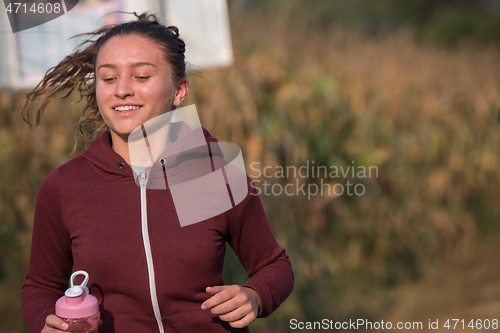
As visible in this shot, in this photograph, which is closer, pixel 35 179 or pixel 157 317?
pixel 157 317

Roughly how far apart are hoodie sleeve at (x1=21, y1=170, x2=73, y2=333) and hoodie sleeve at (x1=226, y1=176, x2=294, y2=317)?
0.42 metres

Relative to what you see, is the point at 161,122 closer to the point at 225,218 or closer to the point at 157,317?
the point at 225,218

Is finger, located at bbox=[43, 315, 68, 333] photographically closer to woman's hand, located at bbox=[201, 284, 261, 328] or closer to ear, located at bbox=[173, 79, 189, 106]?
woman's hand, located at bbox=[201, 284, 261, 328]

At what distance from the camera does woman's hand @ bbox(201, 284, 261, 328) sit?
112 centimetres

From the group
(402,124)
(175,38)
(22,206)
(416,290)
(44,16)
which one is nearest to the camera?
(175,38)

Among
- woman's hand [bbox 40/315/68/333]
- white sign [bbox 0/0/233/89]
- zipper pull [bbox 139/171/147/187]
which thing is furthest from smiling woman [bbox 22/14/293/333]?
white sign [bbox 0/0/233/89]

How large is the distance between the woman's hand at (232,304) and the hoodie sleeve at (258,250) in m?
0.10

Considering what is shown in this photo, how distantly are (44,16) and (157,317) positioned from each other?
2.10 m

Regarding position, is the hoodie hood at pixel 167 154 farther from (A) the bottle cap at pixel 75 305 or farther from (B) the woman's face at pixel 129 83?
(A) the bottle cap at pixel 75 305

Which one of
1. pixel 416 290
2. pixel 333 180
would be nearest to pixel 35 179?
pixel 333 180

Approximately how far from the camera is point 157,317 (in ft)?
4.03

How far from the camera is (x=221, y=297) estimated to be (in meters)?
1.12

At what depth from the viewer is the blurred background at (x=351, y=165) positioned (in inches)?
126

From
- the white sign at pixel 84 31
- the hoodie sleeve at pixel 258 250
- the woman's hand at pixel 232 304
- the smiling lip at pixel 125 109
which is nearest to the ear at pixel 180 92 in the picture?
the smiling lip at pixel 125 109
